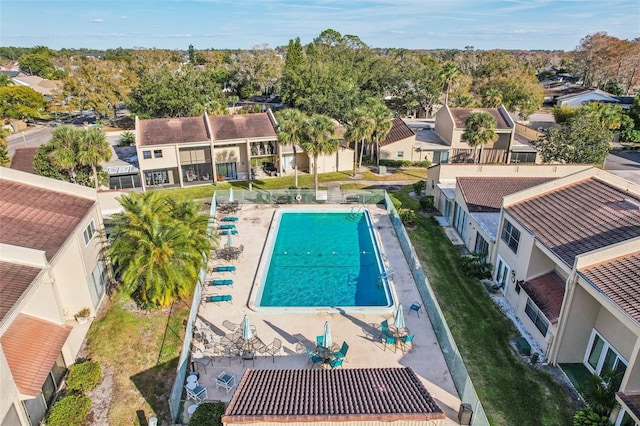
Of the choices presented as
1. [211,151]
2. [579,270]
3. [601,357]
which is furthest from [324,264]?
[211,151]

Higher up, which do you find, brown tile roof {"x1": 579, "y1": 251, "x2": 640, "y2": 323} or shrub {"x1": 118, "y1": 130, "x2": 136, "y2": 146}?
brown tile roof {"x1": 579, "y1": 251, "x2": 640, "y2": 323}

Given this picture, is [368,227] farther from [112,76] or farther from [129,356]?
[112,76]

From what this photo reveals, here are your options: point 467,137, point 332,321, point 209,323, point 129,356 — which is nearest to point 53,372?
point 129,356

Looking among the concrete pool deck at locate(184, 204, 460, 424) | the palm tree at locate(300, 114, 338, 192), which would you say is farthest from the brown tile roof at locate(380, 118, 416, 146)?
the concrete pool deck at locate(184, 204, 460, 424)

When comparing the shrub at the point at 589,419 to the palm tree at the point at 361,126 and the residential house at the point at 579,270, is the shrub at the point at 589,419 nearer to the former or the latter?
the residential house at the point at 579,270

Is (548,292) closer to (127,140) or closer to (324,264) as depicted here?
(324,264)

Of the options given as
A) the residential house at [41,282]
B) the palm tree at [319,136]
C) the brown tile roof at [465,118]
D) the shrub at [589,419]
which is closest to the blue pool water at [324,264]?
the palm tree at [319,136]

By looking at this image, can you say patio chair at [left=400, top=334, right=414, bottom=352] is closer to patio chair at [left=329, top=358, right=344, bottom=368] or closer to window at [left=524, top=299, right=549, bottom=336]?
patio chair at [left=329, top=358, right=344, bottom=368]
